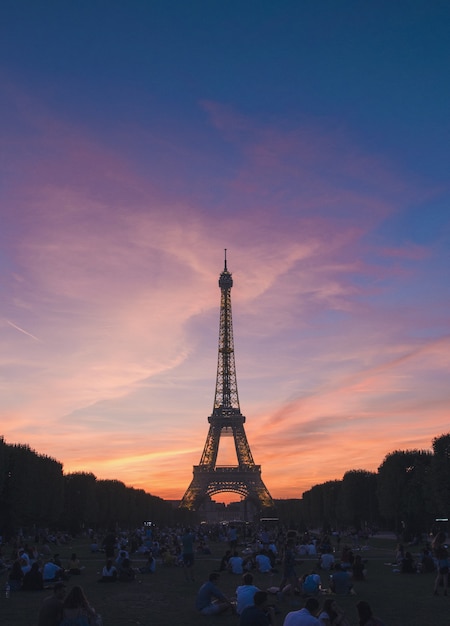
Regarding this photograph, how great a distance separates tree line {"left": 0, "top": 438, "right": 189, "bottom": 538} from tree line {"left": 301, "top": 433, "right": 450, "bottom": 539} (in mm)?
33818

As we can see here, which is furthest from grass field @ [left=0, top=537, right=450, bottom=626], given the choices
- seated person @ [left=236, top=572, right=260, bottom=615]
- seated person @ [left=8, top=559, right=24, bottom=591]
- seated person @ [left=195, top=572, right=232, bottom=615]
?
seated person @ [left=236, top=572, right=260, bottom=615]

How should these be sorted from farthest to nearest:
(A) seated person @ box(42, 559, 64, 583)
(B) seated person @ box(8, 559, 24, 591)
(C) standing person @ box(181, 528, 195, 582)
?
(C) standing person @ box(181, 528, 195, 582)
(A) seated person @ box(42, 559, 64, 583)
(B) seated person @ box(8, 559, 24, 591)

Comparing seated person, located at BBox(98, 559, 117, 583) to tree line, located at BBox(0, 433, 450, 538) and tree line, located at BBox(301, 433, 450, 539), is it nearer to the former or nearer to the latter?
tree line, located at BBox(0, 433, 450, 538)

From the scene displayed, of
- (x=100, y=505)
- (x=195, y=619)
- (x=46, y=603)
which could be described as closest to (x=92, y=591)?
(x=195, y=619)

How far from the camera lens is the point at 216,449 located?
169250 mm

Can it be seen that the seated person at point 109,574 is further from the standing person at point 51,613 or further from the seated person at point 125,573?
the standing person at point 51,613

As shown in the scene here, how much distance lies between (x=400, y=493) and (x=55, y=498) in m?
41.0

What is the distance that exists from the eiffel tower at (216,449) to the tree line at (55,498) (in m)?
18.8

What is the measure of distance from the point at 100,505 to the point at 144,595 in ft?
308

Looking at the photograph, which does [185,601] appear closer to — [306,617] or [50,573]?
[50,573]

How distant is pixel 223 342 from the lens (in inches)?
6437

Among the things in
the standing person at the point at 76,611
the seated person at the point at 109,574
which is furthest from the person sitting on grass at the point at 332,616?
the seated person at the point at 109,574

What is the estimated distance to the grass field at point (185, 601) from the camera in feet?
67.1

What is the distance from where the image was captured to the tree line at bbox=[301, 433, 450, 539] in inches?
2734
